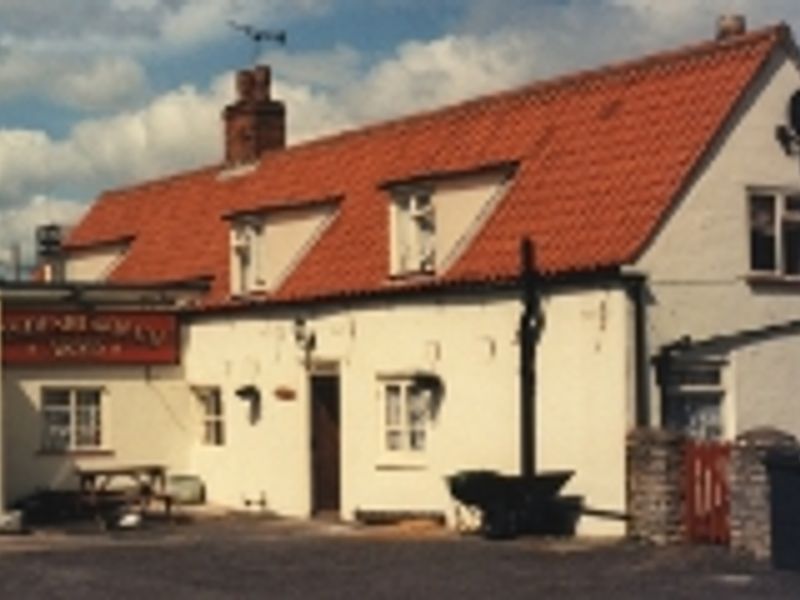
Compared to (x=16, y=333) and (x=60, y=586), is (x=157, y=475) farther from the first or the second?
(x=60, y=586)

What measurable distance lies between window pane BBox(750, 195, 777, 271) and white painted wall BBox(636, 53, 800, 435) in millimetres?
279

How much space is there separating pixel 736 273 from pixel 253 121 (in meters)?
18.0

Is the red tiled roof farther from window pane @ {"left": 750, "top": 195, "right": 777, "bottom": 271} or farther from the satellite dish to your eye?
window pane @ {"left": 750, "top": 195, "right": 777, "bottom": 271}

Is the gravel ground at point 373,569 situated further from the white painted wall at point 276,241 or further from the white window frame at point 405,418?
the white painted wall at point 276,241

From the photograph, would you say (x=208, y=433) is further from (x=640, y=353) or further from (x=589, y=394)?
(x=640, y=353)

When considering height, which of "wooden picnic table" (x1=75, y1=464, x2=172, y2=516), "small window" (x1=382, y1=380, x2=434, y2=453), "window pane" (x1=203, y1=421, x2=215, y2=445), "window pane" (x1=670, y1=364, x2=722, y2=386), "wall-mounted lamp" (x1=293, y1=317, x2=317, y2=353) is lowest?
"wooden picnic table" (x1=75, y1=464, x2=172, y2=516)

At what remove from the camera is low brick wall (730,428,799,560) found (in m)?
19.6

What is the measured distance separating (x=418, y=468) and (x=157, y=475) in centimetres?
646

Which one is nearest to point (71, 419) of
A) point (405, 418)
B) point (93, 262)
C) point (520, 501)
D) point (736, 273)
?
point (405, 418)

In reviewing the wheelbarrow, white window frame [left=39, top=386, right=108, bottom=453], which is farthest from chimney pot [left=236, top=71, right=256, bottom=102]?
the wheelbarrow

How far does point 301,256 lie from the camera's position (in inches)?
1205

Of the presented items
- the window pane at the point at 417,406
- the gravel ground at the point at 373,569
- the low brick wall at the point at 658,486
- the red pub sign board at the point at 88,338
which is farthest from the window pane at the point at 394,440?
the red pub sign board at the point at 88,338

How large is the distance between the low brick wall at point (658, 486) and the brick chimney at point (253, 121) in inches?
739

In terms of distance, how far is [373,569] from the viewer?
19906mm
